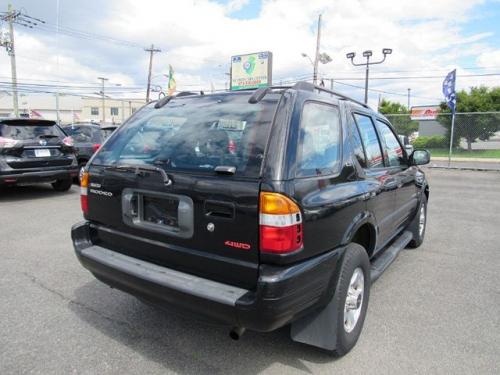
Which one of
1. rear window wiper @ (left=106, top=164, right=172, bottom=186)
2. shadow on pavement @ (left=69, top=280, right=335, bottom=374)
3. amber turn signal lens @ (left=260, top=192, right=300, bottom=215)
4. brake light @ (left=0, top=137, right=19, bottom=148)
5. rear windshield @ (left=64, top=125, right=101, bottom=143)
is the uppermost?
rear windshield @ (left=64, top=125, right=101, bottom=143)

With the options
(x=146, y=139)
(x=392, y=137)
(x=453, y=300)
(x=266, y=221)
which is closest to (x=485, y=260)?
(x=453, y=300)

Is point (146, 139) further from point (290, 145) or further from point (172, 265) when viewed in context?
point (290, 145)

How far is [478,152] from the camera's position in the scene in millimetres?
19328

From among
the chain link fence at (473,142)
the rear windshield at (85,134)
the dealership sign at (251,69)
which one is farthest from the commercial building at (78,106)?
the rear windshield at (85,134)

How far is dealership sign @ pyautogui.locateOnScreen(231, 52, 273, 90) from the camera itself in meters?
28.1

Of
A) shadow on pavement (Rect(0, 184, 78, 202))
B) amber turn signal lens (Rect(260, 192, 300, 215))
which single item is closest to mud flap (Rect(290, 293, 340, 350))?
amber turn signal lens (Rect(260, 192, 300, 215))

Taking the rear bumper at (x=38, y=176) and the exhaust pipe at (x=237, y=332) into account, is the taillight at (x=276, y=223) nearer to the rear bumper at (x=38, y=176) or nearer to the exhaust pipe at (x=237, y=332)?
the exhaust pipe at (x=237, y=332)

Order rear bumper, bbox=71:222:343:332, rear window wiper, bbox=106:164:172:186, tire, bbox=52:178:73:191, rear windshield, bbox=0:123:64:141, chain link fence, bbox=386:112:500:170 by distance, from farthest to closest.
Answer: chain link fence, bbox=386:112:500:170, tire, bbox=52:178:73:191, rear windshield, bbox=0:123:64:141, rear window wiper, bbox=106:164:172:186, rear bumper, bbox=71:222:343:332

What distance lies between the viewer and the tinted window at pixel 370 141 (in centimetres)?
331

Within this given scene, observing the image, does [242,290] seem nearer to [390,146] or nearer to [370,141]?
[370,141]

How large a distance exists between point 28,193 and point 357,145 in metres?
8.16

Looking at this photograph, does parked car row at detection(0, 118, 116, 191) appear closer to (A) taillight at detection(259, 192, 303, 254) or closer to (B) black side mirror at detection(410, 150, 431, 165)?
(B) black side mirror at detection(410, 150, 431, 165)

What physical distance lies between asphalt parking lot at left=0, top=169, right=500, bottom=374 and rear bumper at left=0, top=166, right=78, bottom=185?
3.00m

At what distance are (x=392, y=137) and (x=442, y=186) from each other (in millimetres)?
8360
